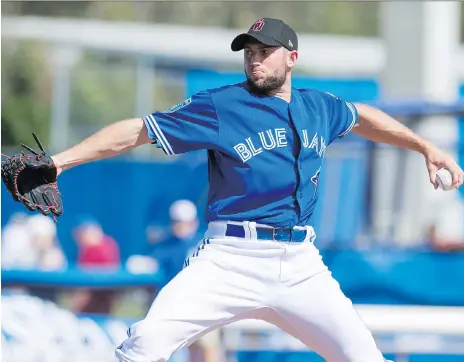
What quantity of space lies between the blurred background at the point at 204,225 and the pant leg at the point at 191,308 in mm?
2090

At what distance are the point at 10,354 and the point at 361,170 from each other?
859 centimetres

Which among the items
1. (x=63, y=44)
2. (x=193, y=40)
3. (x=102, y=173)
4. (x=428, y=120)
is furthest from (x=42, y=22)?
(x=428, y=120)

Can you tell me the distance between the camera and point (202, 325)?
17.0 ft

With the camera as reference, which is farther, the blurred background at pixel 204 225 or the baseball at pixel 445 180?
the blurred background at pixel 204 225

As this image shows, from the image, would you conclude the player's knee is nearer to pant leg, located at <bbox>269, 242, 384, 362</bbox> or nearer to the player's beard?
pant leg, located at <bbox>269, 242, 384, 362</bbox>

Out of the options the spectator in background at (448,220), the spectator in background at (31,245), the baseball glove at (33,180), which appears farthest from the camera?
the spectator in background at (448,220)

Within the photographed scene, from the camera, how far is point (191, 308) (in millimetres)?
5090

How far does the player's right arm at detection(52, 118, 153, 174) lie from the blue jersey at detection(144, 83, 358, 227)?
0.20 ft

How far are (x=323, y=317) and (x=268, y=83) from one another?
46.2 inches

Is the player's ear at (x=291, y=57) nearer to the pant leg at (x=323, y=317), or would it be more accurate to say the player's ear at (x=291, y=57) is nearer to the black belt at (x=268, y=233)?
the black belt at (x=268, y=233)

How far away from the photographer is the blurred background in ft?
26.4

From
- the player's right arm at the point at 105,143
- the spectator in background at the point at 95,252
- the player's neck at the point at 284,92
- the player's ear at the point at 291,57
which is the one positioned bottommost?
the spectator in background at the point at 95,252

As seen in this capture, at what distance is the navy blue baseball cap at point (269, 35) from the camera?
526 centimetres

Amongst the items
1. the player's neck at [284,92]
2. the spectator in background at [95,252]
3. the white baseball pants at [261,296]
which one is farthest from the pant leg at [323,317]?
the spectator in background at [95,252]
